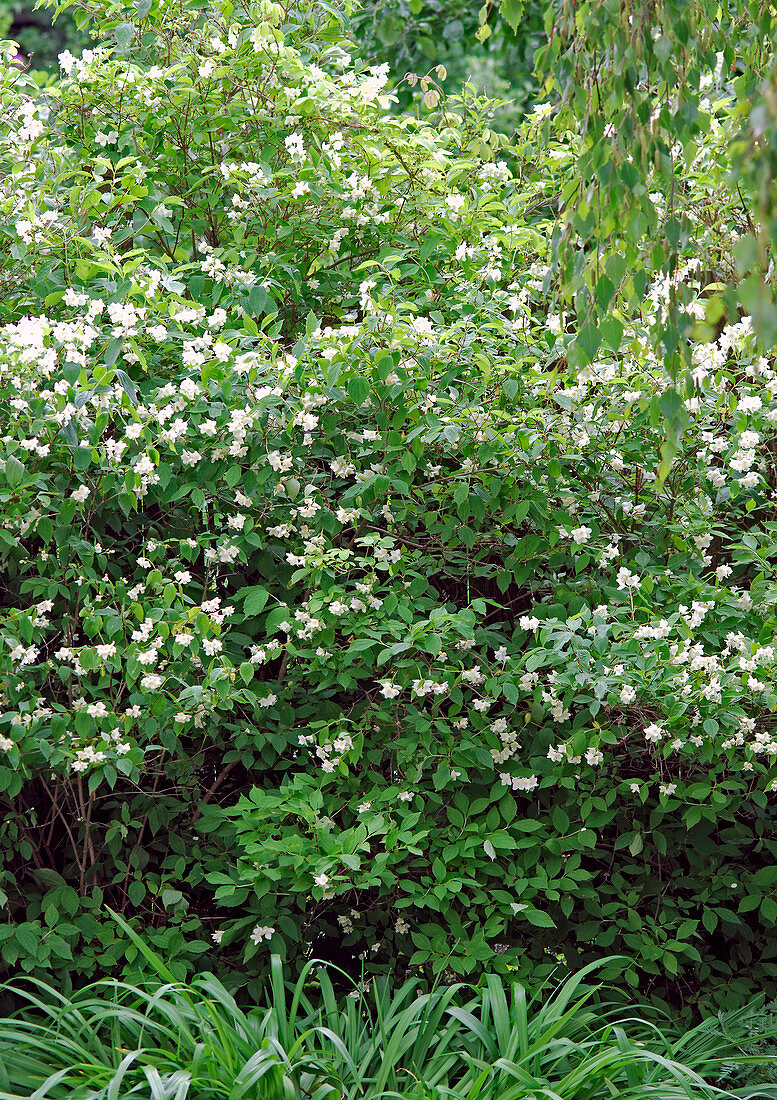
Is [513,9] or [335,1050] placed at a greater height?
[513,9]

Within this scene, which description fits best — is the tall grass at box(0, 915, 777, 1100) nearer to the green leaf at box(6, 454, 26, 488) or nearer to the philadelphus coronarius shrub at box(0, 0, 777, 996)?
the philadelphus coronarius shrub at box(0, 0, 777, 996)

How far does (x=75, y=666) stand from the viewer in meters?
2.90

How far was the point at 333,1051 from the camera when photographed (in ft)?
8.77

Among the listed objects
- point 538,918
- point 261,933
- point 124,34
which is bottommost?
point 261,933

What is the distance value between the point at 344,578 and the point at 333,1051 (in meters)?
1.22

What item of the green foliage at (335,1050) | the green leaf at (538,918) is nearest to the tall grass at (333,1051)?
the green foliage at (335,1050)

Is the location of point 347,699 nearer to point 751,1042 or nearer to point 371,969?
point 371,969

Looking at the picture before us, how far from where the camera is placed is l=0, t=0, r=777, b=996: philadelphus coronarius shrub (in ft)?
9.11

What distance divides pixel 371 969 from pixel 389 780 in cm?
52

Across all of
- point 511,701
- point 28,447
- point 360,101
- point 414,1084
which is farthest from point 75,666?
point 360,101

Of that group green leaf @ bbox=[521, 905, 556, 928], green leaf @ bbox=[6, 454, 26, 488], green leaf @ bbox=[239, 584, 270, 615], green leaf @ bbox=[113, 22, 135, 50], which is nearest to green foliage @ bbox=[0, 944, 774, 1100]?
green leaf @ bbox=[521, 905, 556, 928]

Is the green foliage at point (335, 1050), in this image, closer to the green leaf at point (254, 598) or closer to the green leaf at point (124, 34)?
the green leaf at point (254, 598)

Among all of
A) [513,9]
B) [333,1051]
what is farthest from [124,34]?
[333,1051]

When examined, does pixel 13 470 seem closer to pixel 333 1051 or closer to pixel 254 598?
pixel 254 598
